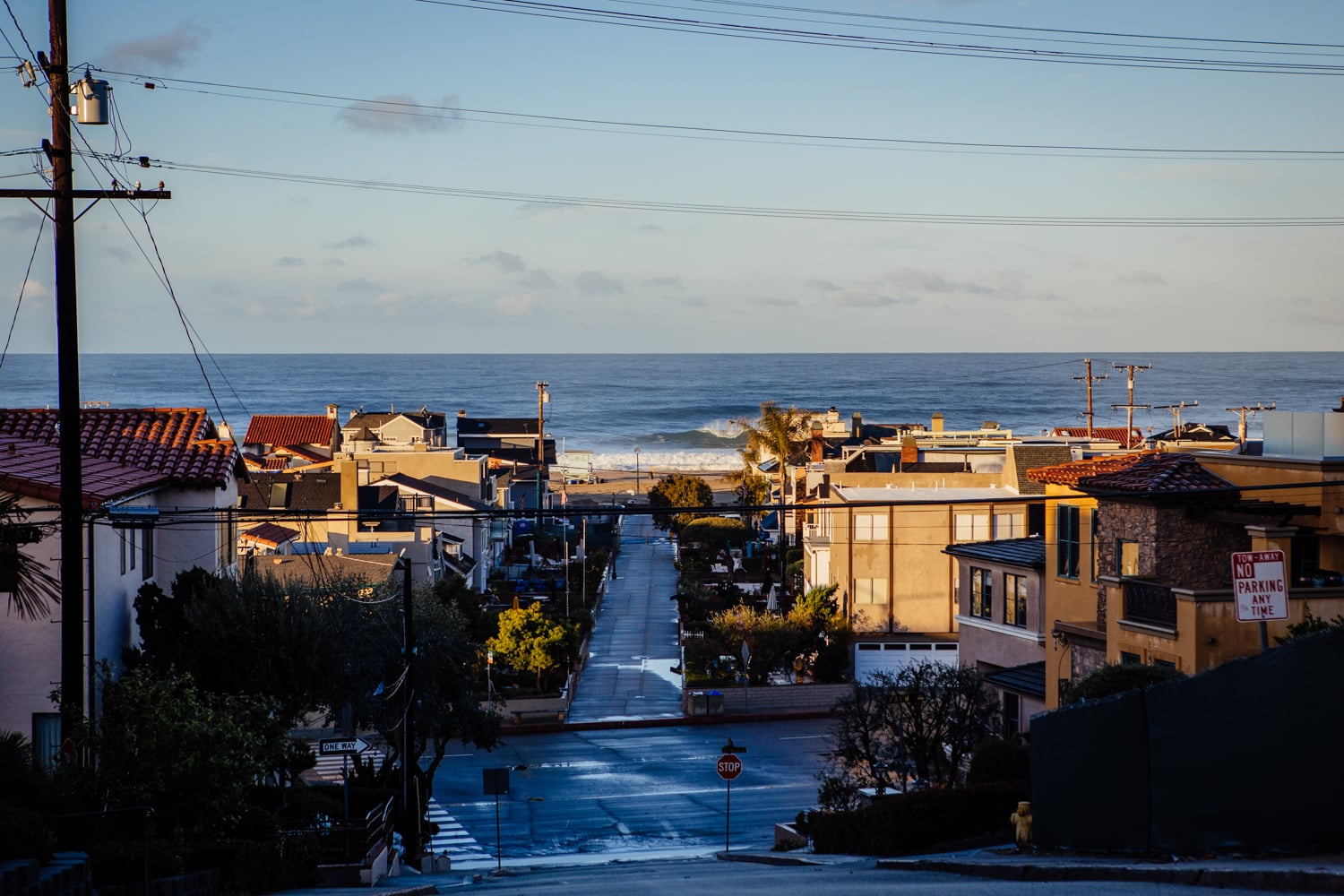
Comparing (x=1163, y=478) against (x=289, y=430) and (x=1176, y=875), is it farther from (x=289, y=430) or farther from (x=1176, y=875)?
(x=289, y=430)

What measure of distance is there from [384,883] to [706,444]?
152m

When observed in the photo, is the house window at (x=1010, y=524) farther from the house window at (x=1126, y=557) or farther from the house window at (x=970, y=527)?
the house window at (x=1126, y=557)

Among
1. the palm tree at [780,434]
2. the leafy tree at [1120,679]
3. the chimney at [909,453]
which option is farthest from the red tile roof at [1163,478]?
the palm tree at [780,434]

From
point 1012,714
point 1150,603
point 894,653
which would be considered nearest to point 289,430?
point 894,653

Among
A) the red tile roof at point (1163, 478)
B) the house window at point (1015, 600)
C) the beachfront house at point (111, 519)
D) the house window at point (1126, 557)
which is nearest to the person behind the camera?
the beachfront house at point (111, 519)

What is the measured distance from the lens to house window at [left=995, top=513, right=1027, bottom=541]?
5153 cm

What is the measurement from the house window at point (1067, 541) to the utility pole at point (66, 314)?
19.5 meters

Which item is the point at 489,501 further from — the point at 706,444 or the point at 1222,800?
the point at 706,444

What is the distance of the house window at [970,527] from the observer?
51812 millimetres

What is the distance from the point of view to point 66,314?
599 inches

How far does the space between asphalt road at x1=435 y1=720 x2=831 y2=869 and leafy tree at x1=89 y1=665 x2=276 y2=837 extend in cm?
1037

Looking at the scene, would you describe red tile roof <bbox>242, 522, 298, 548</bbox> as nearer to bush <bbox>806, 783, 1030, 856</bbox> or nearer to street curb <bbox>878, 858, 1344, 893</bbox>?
bush <bbox>806, 783, 1030, 856</bbox>

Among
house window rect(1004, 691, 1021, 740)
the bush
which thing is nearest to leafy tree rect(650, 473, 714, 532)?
house window rect(1004, 691, 1021, 740)

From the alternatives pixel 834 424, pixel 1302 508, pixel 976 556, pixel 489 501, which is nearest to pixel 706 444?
pixel 834 424
